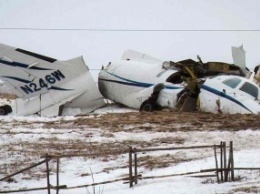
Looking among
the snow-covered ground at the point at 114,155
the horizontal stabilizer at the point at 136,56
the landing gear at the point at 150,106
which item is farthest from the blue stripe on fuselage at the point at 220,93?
the horizontal stabilizer at the point at 136,56

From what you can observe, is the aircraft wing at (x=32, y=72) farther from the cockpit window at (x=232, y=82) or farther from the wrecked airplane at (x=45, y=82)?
the cockpit window at (x=232, y=82)

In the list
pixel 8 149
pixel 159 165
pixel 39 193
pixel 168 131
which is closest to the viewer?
pixel 39 193

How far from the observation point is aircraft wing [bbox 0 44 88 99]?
2470 centimetres

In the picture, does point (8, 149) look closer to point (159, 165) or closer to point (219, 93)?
point (159, 165)

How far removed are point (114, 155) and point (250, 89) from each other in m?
8.76

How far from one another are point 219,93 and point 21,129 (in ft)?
25.2

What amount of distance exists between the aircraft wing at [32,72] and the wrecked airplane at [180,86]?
8.07 feet

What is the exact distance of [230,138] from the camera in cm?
1597

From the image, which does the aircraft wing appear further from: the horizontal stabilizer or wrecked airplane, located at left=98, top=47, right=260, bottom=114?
the horizontal stabilizer

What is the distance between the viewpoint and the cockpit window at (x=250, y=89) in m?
20.8

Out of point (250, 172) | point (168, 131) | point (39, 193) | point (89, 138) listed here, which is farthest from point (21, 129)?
→ point (250, 172)

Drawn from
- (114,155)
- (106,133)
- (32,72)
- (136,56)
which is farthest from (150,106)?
(114,155)

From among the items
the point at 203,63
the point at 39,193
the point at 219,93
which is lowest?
the point at 39,193

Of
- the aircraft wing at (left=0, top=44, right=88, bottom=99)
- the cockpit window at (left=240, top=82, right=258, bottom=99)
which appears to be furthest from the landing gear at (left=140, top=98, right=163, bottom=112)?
the cockpit window at (left=240, top=82, right=258, bottom=99)
